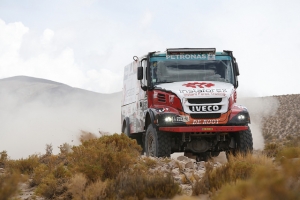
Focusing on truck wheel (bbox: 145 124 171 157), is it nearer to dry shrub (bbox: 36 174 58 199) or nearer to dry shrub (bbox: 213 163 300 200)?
dry shrub (bbox: 36 174 58 199)

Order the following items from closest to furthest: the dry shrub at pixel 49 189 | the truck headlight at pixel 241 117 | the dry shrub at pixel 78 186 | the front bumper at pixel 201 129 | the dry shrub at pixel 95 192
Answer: the dry shrub at pixel 95 192
the dry shrub at pixel 78 186
the dry shrub at pixel 49 189
the front bumper at pixel 201 129
the truck headlight at pixel 241 117

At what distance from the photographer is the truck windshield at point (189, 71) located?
14.5m

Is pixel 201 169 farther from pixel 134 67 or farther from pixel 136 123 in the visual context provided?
pixel 134 67

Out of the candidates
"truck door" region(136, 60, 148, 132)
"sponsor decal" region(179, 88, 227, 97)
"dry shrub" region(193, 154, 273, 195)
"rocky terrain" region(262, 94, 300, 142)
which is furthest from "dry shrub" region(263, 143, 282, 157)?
"rocky terrain" region(262, 94, 300, 142)

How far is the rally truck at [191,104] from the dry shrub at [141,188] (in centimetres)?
563

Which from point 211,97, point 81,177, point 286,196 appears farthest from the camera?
point 211,97

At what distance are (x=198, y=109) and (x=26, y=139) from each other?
47470 mm

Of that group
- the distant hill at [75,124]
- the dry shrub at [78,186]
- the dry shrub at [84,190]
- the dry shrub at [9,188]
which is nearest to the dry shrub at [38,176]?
the dry shrub at [84,190]

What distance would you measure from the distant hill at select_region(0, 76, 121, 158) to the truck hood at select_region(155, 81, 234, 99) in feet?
113

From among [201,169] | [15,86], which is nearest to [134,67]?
[201,169]

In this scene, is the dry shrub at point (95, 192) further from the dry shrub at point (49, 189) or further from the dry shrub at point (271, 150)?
the dry shrub at point (271, 150)

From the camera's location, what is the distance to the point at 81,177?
25.7 feet

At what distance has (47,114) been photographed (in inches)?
3514

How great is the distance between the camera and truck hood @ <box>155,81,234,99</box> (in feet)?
45.0
